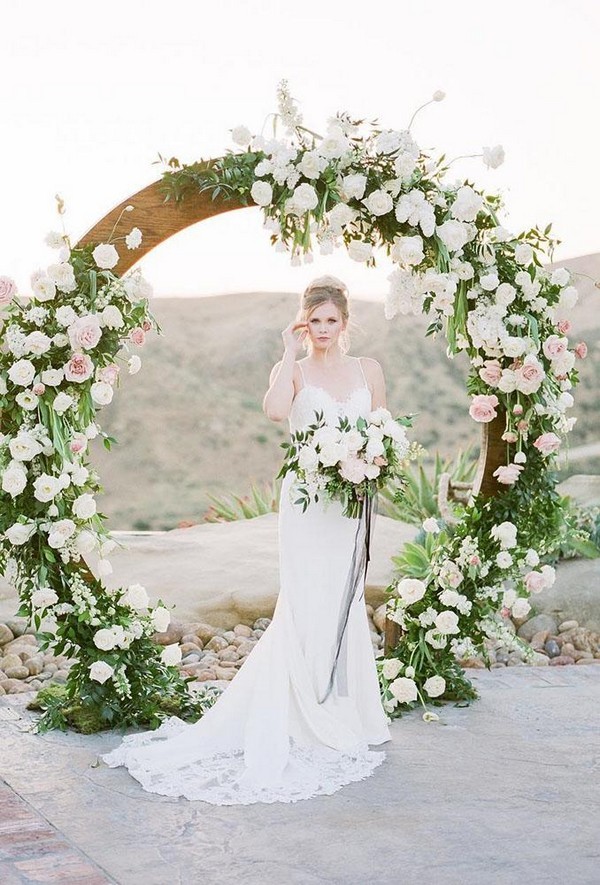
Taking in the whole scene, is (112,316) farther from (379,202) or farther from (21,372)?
(379,202)

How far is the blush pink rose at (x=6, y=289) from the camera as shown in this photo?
4.86 metres

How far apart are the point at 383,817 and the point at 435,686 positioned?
66.5 inches

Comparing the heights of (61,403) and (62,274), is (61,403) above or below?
below

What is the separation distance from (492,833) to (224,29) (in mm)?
9110

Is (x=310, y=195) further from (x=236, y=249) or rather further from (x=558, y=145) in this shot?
(x=236, y=249)

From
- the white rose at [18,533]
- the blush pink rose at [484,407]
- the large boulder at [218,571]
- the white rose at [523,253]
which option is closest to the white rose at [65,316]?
the white rose at [18,533]

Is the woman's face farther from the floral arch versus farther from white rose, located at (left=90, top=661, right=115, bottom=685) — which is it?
white rose, located at (left=90, top=661, right=115, bottom=685)

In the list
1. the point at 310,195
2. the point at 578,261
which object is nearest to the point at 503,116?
the point at 310,195

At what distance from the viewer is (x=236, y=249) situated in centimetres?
1769

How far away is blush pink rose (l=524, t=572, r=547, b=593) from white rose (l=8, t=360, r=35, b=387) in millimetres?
2690

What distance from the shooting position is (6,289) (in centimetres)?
486

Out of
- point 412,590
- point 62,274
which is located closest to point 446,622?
point 412,590

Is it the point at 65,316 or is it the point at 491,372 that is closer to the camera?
the point at 65,316

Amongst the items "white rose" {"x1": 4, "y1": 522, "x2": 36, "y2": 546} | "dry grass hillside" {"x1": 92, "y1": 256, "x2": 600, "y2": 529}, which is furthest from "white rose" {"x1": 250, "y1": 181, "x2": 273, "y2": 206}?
"dry grass hillside" {"x1": 92, "y1": 256, "x2": 600, "y2": 529}
